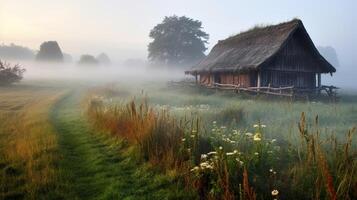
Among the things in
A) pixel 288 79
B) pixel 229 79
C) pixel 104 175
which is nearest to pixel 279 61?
pixel 288 79

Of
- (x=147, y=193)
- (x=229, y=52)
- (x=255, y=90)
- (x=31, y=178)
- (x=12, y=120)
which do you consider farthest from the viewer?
(x=229, y=52)

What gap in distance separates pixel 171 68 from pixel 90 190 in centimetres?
5779

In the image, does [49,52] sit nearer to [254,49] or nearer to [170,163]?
[254,49]

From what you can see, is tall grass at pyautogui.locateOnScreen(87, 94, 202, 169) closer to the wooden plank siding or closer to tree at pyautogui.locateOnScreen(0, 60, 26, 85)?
the wooden plank siding

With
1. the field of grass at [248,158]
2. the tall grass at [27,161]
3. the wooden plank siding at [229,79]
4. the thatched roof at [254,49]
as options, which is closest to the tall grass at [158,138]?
the field of grass at [248,158]

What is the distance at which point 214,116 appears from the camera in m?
13.8

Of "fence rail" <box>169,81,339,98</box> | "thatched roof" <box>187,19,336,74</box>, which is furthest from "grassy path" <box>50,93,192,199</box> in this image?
"thatched roof" <box>187,19,336,74</box>

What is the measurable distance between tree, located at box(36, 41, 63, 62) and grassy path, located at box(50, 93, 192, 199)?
82487mm

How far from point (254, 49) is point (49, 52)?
73142 mm

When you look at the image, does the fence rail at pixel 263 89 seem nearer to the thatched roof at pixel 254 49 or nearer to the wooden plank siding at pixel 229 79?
the wooden plank siding at pixel 229 79

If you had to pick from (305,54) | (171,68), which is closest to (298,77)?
(305,54)

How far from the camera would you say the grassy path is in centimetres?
682

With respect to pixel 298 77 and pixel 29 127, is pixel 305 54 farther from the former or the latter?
pixel 29 127

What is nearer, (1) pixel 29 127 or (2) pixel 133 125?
(2) pixel 133 125
